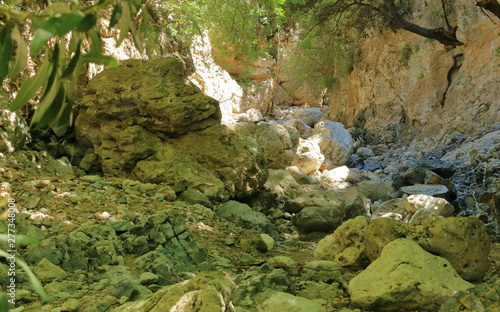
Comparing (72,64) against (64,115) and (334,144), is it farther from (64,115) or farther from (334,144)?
(334,144)

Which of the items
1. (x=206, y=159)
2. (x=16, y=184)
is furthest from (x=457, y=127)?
(x=16, y=184)

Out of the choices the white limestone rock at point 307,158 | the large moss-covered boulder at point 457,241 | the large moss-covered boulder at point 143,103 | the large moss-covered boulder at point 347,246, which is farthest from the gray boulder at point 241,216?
the white limestone rock at point 307,158

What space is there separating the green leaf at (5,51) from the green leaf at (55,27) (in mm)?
130

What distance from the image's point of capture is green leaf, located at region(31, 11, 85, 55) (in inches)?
27.7

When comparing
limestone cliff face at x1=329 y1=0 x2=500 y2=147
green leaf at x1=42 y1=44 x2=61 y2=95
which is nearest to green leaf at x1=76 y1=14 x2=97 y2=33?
green leaf at x1=42 y1=44 x2=61 y2=95

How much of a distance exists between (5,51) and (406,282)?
291cm

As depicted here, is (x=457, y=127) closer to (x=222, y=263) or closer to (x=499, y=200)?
(x=499, y=200)

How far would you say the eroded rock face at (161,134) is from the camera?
6.24 m

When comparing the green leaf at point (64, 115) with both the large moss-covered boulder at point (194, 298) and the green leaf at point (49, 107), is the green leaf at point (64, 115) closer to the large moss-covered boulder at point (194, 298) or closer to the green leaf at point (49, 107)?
the green leaf at point (49, 107)

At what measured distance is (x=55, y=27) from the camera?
2.33 feet

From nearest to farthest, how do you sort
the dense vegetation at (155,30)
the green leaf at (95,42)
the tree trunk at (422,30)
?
1. the dense vegetation at (155,30)
2. the green leaf at (95,42)
3. the tree trunk at (422,30)

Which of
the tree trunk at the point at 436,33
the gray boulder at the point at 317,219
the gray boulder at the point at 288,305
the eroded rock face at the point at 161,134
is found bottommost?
the gray boulder at the point at 317,219

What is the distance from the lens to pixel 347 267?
14.1ft

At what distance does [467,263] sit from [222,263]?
7.02 feet
